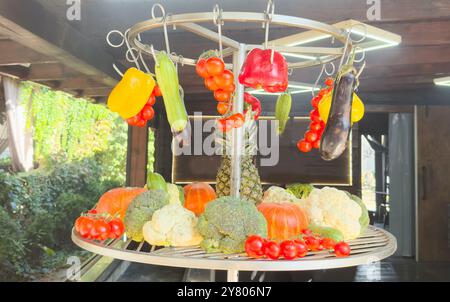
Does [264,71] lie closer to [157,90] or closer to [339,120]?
[339,120]

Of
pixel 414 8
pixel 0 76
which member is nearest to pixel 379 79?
pixel 414 8

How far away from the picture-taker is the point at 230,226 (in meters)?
0.96

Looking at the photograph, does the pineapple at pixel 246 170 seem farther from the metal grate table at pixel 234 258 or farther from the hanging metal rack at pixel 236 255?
the metal grate table at pixel 234 258

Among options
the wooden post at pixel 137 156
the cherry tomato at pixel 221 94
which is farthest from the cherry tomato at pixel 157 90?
the wooden post at pixel 137 156

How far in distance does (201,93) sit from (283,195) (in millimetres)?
4253

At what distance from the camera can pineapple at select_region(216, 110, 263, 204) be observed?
1.19 m

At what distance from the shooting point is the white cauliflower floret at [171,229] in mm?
1018

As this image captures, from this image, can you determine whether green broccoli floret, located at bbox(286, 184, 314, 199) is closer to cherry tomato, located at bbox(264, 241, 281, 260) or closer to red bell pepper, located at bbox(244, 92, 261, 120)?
red bell pepper, located at bbox(244, 92, 261, 120)

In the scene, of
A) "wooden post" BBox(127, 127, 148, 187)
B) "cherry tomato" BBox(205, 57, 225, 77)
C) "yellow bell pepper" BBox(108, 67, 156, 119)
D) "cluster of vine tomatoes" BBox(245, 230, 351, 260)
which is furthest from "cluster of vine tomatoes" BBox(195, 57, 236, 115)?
"wooden post" BBox(127, 127, 148, 187)

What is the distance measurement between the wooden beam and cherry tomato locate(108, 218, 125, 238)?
1055mm

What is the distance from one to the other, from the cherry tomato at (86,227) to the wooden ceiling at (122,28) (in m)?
1.03

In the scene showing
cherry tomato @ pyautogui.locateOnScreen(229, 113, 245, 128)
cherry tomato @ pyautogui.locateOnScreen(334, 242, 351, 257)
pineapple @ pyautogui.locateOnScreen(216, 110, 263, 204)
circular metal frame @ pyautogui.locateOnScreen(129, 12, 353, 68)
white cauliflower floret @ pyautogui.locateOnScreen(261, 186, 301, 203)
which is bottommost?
cherry tomato @ pyautogui.locateOnScreen(334, 242, 351, 257)

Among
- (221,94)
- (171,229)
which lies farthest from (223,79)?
(171,229)
